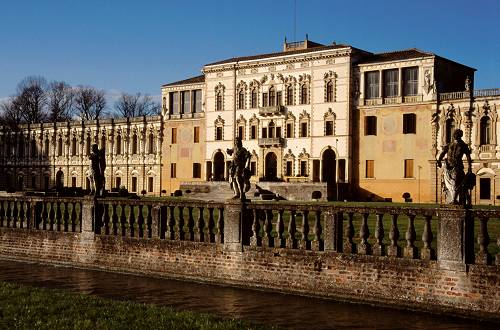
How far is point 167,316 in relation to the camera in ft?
35.1

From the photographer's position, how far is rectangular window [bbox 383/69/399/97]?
63.0 metres

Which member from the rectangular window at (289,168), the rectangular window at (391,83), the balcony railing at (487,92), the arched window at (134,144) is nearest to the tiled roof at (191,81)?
the arched window at (134,144)

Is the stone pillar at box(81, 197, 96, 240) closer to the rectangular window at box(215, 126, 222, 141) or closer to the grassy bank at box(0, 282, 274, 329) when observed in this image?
the grassy bank at box(0, 282, 274, 329)

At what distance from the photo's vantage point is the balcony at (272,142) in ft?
227

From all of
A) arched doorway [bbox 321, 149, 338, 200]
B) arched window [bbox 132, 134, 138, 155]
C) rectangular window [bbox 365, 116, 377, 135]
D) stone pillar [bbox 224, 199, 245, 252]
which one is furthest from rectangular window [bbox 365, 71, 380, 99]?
stone pillar [bbox 224, 199, 245, 252]

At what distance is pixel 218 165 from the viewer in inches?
2963

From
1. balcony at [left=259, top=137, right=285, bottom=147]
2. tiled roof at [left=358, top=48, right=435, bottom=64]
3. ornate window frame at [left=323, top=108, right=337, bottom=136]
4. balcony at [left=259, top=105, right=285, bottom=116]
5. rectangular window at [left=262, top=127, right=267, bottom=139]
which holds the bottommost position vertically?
balcony at [left=259, top=137, right=285, bottom=147]

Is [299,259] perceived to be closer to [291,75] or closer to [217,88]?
[291,75]

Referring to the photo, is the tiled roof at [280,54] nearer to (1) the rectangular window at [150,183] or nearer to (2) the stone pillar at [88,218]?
(1) the rectangular window at [150,183]

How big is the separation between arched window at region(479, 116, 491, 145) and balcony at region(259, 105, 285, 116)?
19.6 m

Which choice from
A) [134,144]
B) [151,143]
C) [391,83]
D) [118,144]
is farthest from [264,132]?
[118,144]

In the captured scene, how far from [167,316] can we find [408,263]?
180 inches

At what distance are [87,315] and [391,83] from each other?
5590 centimetres

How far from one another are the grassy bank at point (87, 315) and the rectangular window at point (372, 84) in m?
54.8
